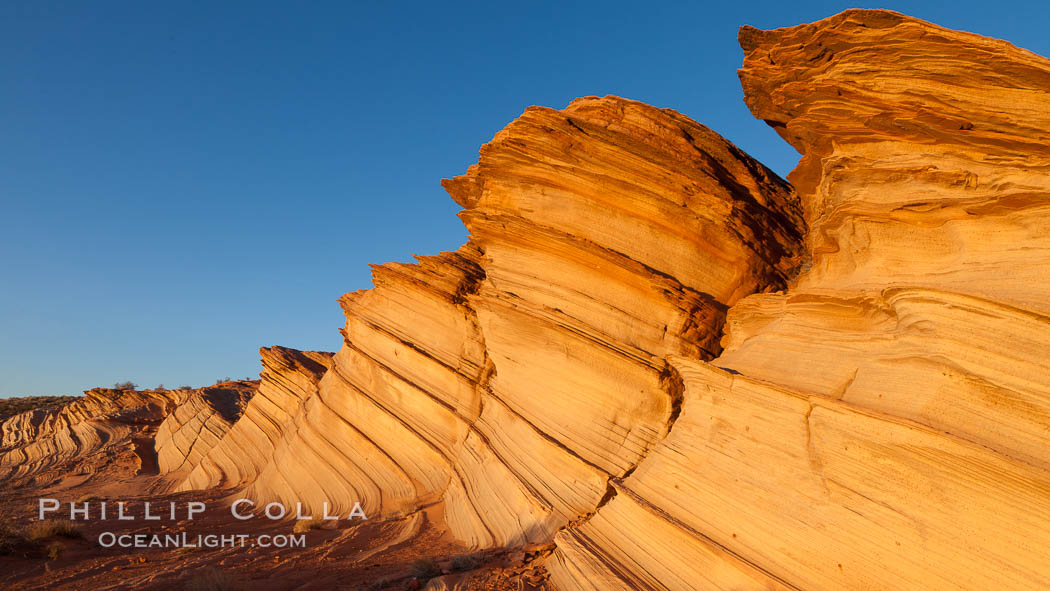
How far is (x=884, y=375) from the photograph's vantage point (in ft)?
20.2

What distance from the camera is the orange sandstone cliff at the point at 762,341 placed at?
213 inches

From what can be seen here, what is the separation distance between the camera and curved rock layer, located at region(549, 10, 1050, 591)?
16.9 feet

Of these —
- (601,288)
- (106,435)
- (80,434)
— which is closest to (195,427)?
(106,435)

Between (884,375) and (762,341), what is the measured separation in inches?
85.0

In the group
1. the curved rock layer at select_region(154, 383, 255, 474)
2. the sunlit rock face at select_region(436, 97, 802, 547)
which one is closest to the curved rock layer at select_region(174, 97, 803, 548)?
the sunlit rock face at select_region(436, 97, 802, 547)

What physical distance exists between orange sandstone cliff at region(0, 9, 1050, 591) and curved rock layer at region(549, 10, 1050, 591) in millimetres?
26

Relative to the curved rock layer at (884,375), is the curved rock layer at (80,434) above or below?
above

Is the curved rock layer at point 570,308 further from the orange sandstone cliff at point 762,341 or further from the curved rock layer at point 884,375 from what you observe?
the curved rock layer at point 884,375

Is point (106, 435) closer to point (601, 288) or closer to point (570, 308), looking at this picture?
point (570, 308)

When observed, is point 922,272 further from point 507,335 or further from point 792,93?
point 507,335

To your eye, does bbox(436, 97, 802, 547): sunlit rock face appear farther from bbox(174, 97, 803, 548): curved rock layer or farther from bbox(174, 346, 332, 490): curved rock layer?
bbox(174, 346, 332, 490): curved rock layer

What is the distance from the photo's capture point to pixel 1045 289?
18.6 feet

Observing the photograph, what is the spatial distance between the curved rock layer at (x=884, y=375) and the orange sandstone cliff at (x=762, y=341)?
3 cm

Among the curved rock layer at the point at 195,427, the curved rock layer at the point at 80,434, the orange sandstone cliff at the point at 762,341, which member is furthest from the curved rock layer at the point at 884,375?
the curved rock layer at the point at 80,434
